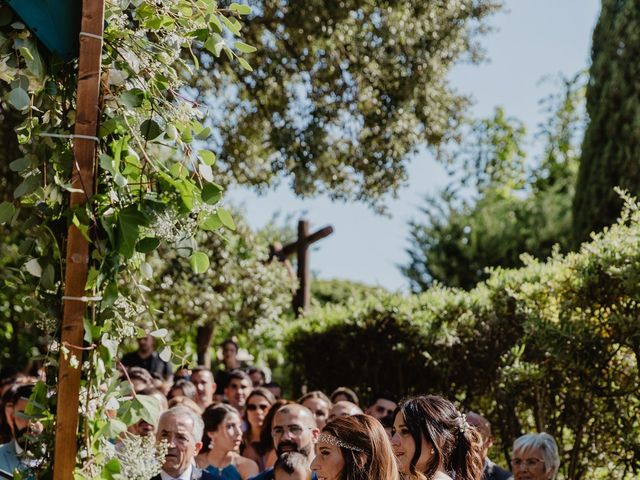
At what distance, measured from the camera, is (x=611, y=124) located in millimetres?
17594

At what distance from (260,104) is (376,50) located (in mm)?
1783

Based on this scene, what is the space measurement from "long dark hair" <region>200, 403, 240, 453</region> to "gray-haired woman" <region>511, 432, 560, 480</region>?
83.7 inches

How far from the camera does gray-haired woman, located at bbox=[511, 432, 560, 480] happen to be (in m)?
6.63

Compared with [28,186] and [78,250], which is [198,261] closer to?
[78,250]

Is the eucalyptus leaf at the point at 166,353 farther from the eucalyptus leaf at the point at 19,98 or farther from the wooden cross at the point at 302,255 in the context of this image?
the wooden cross at the point at 302,255

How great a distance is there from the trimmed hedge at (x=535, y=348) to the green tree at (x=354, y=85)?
1.99m

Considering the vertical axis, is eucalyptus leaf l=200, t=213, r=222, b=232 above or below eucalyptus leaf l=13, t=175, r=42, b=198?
below

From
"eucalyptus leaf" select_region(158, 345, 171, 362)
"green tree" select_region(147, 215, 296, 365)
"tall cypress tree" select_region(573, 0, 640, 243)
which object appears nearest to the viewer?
"eucalyptus leaf" select_region(158, 345, 171, 362)

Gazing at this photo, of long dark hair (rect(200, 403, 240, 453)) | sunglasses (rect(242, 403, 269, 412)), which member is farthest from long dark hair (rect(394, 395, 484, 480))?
sunglasses (rect(242, 403, 269, 412))

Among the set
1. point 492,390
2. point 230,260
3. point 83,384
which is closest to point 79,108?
point 83,384

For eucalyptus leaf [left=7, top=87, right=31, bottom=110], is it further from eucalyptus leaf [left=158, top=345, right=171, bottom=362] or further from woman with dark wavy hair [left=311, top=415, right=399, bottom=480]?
woman with dark wavy hair [left=311, top=415, right=399, bottom=480]

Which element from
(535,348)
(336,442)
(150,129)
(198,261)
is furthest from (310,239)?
(150,129)

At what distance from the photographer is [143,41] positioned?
3.37 meters

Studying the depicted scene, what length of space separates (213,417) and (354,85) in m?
6.66
